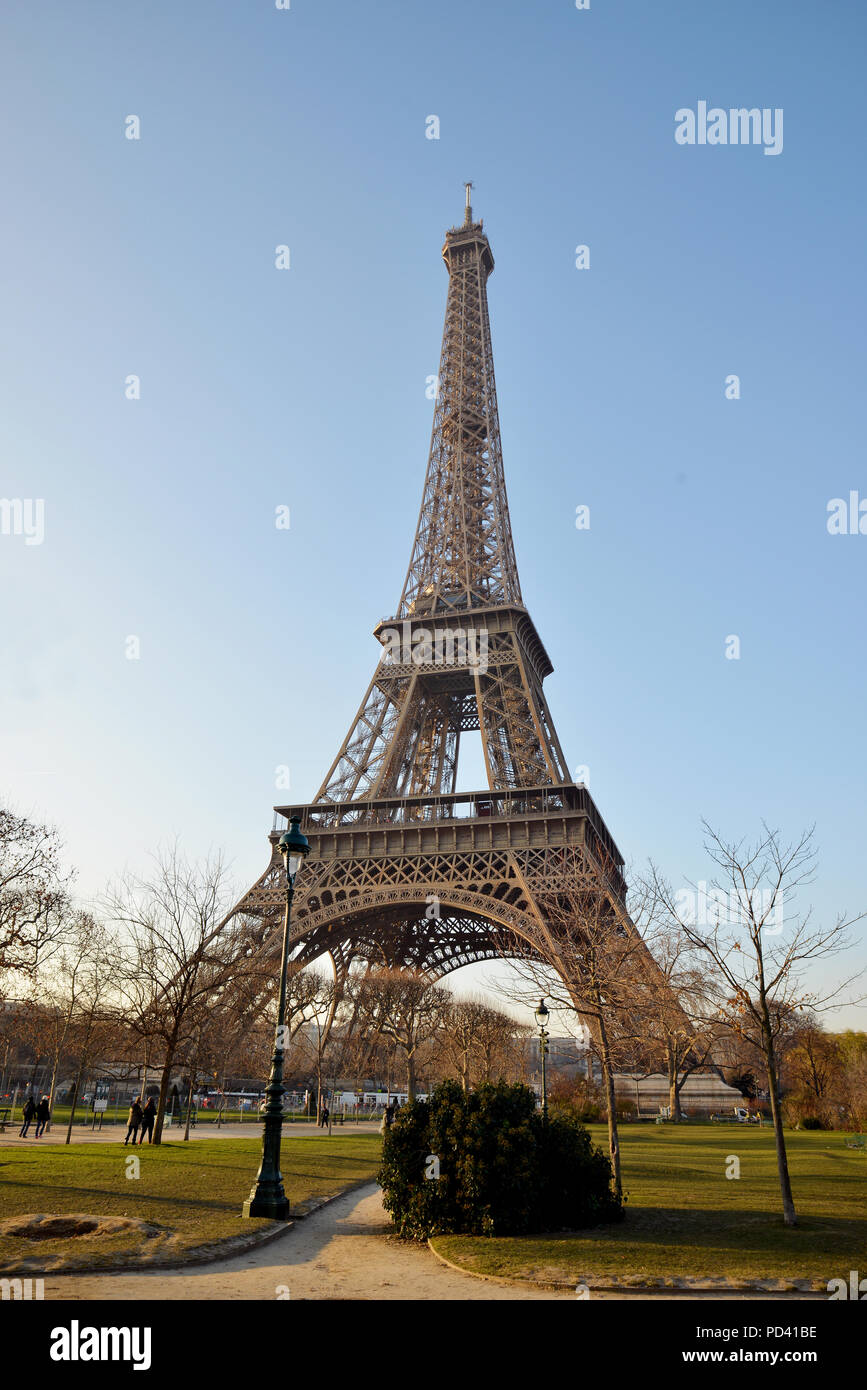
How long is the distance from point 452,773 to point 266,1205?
150 ft

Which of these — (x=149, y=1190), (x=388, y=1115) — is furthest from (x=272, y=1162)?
(x=388, y=1115)

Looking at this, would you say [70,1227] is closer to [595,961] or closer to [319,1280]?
[319,1280]

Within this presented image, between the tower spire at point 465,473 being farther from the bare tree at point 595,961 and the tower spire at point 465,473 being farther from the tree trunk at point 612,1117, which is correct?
the tree trunk at point 612,1117

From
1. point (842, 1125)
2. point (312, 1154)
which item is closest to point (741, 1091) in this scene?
point (842, 1125)

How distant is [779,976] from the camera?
580 inches

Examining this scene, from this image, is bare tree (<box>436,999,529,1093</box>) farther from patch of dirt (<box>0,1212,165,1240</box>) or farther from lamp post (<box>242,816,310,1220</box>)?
patch of dirt (<box>0,1212,165,1240</box>)

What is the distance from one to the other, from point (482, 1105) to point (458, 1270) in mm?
3313

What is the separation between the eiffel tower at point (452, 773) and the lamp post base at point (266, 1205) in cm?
2279

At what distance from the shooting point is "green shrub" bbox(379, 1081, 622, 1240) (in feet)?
42.5

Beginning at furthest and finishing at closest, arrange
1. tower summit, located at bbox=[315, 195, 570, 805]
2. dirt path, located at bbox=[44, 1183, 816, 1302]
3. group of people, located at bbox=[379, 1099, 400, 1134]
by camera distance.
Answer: tower summit, located at bbox=[315, 195, 570, 805] < group of people, located at bbox=[379, 1099, 400, 1134] < dirt path, located at bbox=[44, 1183, 816, 1302]

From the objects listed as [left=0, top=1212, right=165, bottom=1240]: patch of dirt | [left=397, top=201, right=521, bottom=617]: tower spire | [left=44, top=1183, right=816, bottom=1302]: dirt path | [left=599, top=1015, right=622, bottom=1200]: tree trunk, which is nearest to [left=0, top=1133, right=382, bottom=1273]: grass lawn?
[left=0, top=1212, right=165, bottom=1240]: patch of dirt

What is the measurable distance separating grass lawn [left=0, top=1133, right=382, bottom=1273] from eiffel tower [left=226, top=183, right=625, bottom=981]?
15654 millimetres

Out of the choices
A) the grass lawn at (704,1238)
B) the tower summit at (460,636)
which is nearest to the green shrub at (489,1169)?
the grass lawn at (704,1238)
